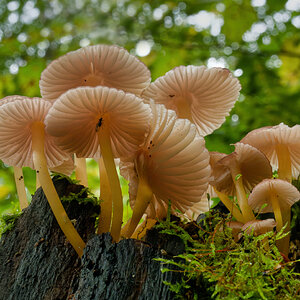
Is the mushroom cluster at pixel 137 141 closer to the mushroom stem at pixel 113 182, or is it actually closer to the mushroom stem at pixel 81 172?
the mushroom stem at pixel 113 182

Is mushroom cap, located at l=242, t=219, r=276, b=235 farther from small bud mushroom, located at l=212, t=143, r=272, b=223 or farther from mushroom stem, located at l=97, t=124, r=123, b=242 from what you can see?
mushroom stem, located at l=97, t=124, r=123, b=242

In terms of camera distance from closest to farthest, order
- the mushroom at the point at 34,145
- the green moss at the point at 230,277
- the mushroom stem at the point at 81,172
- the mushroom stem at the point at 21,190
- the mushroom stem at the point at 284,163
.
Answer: the green moss at the point at 230,277 → the mushroom at the point at 34,145 → the mushroom stem at the point at 284,163 → the mushroom stem at the point at 21,190 → the mushroom stem at the point at 81,172

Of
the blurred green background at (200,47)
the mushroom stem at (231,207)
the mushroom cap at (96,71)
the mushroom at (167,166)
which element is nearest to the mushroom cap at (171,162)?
the mushroom at (167,166)

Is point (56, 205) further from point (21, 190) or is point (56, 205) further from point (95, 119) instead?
point (21, 190)

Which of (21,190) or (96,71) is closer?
(96,71)

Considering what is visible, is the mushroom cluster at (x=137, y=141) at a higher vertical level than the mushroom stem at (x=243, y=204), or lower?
higher

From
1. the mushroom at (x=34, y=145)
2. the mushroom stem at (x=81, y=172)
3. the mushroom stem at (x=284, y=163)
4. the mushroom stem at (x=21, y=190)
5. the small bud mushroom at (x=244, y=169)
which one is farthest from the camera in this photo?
the mushroom stem at (x=81, y=172)

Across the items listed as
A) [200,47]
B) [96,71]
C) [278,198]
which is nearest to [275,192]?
[278,198]

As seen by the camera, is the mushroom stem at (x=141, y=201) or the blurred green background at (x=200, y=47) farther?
the blurred green background at (x=200, y=47)

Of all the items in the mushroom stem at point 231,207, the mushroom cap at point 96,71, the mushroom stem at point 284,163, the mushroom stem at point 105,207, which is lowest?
the mushroom stem at point 231,207

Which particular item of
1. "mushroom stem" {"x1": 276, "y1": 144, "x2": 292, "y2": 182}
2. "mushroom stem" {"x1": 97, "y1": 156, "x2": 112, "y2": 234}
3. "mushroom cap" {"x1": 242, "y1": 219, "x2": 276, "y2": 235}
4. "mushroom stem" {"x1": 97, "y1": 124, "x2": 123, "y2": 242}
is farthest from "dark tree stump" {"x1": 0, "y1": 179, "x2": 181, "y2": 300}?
"mushroom stem" {"x1": 276, "y1": 144, "x2": 292, "y2": 182}
